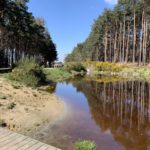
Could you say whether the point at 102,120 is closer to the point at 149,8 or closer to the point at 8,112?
the point at 8,112

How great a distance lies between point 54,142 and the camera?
29.7 ft

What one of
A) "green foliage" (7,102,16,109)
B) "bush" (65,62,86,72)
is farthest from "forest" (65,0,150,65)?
"green foliage" (7,102,16,109)

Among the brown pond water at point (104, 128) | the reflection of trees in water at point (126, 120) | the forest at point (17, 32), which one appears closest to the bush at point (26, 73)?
the reflection of trees in water at point (126, 120)

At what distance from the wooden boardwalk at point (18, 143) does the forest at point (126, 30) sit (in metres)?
48.2

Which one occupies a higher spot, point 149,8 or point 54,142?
point 149,8

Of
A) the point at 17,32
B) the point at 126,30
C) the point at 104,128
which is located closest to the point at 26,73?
the point at 104,128

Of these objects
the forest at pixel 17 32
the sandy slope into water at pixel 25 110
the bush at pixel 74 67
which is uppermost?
the forest at pixel 17 32

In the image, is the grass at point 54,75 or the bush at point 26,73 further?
the grass at point 54,75

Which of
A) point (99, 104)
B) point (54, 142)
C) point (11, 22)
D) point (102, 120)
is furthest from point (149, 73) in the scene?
point (54, 142)

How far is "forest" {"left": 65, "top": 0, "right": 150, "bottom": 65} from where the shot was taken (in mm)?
55728

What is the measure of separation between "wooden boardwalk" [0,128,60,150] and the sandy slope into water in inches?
95.2

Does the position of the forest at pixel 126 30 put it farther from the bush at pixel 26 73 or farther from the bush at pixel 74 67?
the bush at pixel 26 73

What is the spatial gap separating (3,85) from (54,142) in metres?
9.66

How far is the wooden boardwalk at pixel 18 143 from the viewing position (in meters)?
6.72
